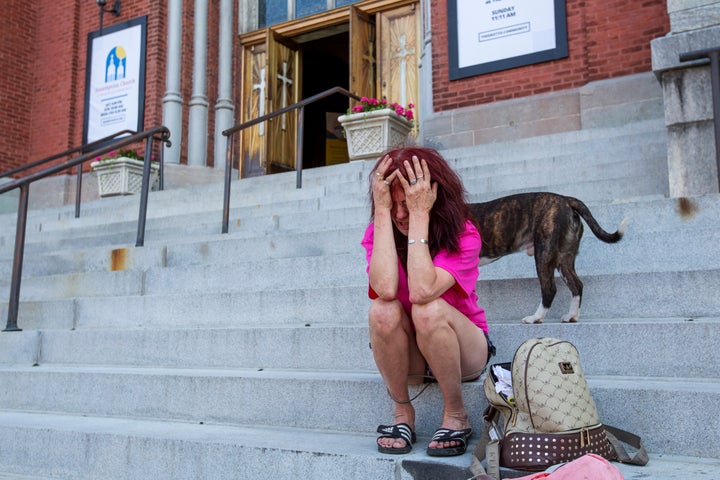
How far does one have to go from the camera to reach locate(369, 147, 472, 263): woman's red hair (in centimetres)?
263

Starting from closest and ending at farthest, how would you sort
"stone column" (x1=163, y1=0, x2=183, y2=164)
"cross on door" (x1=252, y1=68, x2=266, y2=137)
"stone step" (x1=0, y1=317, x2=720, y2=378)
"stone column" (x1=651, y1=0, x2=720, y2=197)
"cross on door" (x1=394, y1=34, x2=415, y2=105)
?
"stone step" (x1=0, y1=317, x2=720, y2=378) → "stone column" (x1=651, y1=0, x2=720, y2=197) → "cross on door" (x1=394, y1=34, x2=415, y2=105) → "stone column" (x1=163, y1=0, x2=183, y2=164) → "cross on door" (x1=252, y1=68, x2=266, y2=137)

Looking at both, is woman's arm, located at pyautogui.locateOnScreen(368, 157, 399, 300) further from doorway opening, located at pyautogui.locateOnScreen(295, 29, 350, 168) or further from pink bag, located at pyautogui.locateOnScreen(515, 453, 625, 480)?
doorway opening, located at pyautogui.locateOnScreen(295, 29, 350, 168)

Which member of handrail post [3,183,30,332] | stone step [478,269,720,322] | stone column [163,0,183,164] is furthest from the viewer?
stone column [163,0,183,164]

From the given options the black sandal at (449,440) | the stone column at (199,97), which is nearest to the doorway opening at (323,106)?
the stone column at (199,97)

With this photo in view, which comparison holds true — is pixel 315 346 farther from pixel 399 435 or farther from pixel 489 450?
pixel 489 450

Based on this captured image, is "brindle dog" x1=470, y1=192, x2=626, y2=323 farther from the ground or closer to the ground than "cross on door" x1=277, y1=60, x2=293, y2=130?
closer to the ground

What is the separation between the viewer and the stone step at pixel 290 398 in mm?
2418

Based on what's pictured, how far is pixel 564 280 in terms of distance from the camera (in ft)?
10.6

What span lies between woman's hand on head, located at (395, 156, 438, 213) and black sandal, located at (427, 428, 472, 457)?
80cm

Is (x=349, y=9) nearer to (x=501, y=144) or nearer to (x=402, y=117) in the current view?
(x=402, y=117)

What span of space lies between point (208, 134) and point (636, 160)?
7.46 meters

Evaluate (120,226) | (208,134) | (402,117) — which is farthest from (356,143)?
(208,134)

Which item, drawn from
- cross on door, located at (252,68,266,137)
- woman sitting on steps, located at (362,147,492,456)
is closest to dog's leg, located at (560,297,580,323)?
woman sitting on steps, located at (362,147,492,456)

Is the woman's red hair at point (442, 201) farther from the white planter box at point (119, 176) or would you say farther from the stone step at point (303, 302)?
the white planter box at point (119, 176)
